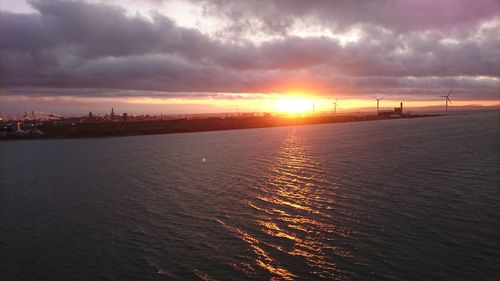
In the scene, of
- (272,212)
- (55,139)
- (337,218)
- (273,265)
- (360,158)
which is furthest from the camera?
(55,139)

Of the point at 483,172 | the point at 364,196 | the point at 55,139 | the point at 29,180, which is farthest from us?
the point at 55,139

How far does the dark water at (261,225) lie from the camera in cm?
2120

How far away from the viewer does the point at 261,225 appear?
93.8 feet

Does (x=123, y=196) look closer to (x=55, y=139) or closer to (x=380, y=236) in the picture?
(x=380, y=236)

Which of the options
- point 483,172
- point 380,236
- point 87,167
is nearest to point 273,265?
point 380,236

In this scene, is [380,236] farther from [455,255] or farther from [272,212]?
[272,212]

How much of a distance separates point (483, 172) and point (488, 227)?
970 inches

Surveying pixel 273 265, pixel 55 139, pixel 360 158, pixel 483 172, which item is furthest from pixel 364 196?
pixel 55 139

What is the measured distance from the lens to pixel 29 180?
181 ft

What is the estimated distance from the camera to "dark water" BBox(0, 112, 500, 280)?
21.2 metres

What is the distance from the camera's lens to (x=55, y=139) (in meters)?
157

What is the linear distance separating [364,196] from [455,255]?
1489 cm

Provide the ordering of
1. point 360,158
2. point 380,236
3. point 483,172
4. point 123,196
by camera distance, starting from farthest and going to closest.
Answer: point 360,158
point 483,172
point 123,196
point 380,236

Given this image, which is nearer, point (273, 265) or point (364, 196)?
point (273, 265)
